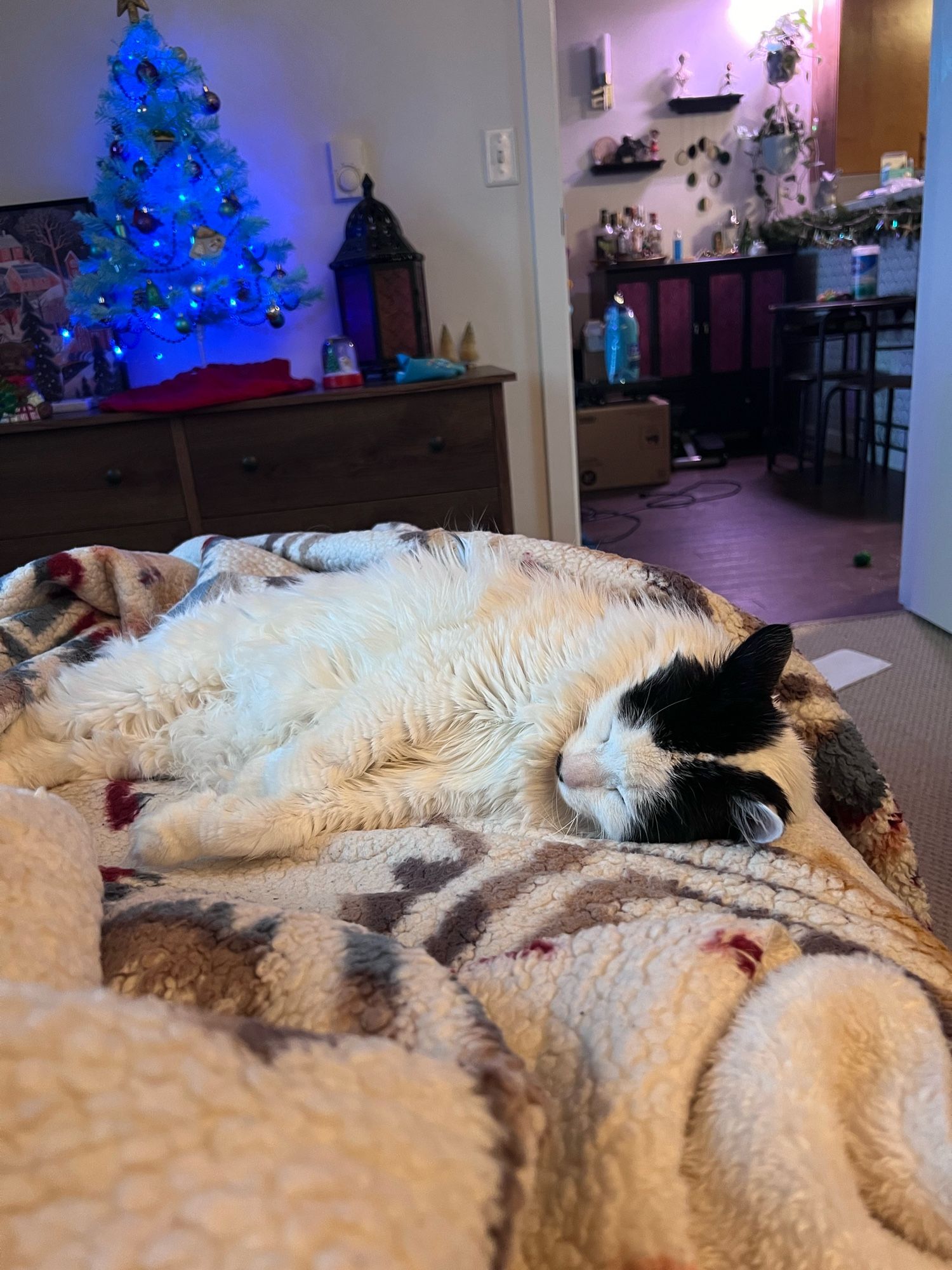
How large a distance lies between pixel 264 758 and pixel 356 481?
159 cm

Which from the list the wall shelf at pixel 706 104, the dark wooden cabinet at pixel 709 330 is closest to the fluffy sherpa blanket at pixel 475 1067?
the dark wooden cabinet at pixel 709 330

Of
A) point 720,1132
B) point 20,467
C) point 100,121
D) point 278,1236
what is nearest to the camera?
point 278,1236

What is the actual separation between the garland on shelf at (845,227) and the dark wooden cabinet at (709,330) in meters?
0.17

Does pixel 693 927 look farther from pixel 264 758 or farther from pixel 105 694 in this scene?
pixel 105 694

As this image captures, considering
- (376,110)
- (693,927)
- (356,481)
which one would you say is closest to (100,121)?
(376,110)

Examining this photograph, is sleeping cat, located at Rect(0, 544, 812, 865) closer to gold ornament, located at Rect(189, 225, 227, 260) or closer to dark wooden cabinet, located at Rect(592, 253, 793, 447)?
gold ornament, located at Rect(189, 225, 227, 260)

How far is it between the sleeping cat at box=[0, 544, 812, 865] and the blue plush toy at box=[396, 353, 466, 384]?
1361 millimetres

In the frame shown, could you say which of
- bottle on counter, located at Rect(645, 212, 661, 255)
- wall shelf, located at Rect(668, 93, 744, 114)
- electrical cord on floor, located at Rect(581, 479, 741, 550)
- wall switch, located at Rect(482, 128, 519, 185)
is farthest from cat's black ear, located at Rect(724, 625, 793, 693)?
wall shelf, located at Rect(668, 93, 744, 114)

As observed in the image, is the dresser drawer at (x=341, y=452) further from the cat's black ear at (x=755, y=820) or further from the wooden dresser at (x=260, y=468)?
the cat's black ear at (x=755, y=820)

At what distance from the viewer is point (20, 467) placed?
2.44 m

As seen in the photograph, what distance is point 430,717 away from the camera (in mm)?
1099

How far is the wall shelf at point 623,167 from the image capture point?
559cm

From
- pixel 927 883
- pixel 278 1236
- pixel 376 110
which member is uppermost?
pixel 376 110

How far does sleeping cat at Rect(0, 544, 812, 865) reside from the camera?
0.93 meters
